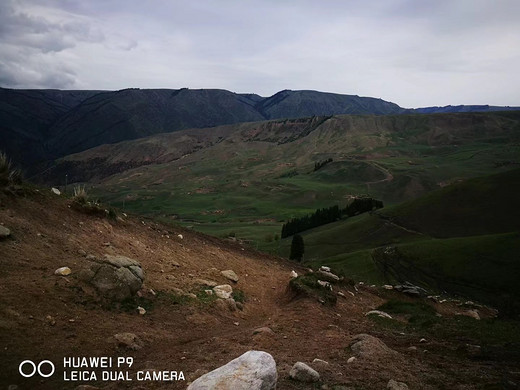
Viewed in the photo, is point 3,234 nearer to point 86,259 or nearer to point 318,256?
point 86,259

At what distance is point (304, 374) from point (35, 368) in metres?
6.06

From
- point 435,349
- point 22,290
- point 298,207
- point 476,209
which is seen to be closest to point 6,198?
point 22,290

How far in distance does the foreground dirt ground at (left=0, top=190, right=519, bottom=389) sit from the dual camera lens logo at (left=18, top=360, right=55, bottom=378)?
119 mm

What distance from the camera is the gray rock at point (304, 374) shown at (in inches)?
324

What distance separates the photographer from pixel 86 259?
43.4 ft

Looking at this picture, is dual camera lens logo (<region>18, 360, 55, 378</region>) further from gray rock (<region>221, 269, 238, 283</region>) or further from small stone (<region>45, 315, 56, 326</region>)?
gray rock (<region>221, 269, 238, 283</region>)

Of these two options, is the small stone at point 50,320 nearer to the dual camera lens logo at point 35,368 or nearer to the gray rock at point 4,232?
the dual camera lens logo at point 35,368

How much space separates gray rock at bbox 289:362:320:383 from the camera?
822cm

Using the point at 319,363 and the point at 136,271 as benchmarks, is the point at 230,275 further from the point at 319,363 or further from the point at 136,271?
the point at 319,363

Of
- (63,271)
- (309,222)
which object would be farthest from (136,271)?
(309,222)

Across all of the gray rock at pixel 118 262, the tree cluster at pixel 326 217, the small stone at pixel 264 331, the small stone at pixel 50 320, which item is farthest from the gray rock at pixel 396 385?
the tree cluster at pixel 326 217

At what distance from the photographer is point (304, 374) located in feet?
27.1

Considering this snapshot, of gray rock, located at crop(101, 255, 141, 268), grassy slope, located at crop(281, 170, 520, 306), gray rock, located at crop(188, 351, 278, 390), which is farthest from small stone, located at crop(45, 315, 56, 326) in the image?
grassy slope, located at crop(281, 170, 520, 306)

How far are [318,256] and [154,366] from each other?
7761 cm
